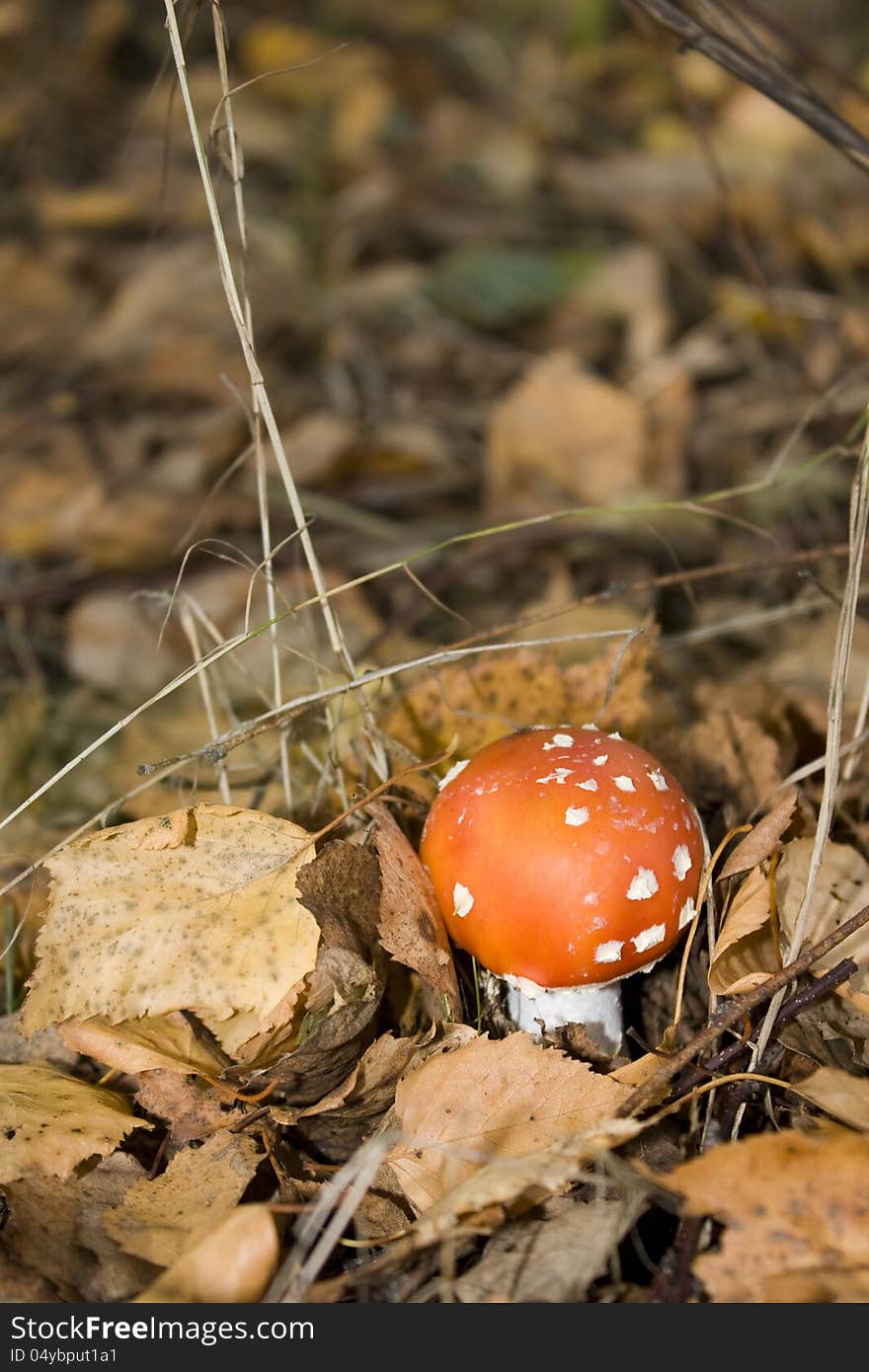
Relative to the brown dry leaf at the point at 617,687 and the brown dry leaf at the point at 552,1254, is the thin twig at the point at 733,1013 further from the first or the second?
the brown dry leaf at the point at 617,687

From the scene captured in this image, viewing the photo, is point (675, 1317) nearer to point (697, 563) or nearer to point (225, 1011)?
point (225, 1011)

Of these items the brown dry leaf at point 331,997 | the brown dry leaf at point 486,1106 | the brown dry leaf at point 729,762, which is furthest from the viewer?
the brown dry leaf at point 729,762

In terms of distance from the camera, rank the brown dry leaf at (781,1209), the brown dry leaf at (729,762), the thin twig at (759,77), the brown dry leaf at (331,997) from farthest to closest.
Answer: the brown dry leaf at (729,762), the thin twig at (759,77), the brown dry leaf at (331,997), the brown dry leaf at (781,1209)

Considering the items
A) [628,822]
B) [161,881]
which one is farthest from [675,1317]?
[161,881]

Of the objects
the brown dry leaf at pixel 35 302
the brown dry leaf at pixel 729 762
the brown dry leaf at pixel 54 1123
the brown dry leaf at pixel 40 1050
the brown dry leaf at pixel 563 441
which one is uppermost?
the brown dry leaf at pixel 35 302

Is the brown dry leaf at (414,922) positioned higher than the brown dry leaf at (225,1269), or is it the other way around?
the brown dry leaf at (414,922)

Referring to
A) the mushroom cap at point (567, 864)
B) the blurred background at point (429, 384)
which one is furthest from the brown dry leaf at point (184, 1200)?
the blurred background at point (429, 384)

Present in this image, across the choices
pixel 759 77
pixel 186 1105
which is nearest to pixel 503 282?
pixel 759 77

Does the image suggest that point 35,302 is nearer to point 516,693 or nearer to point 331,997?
point 516,693
